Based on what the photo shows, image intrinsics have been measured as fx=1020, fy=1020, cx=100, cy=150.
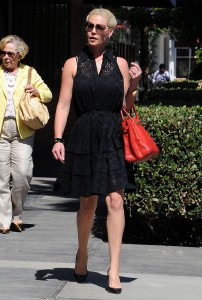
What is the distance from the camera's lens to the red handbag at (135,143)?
698 centimetres

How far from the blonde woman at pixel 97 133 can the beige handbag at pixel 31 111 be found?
7.31ft

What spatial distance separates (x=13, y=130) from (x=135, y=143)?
2685mm

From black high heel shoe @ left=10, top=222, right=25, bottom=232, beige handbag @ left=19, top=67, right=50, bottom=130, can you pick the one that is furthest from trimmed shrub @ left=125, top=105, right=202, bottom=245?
black high heel shoe @ left=10, top=222, right=25, bottom=232

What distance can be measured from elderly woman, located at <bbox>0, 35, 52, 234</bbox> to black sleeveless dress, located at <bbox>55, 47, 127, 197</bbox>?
2.38 meters

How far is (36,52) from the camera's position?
19500 mm

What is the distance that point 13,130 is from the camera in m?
9.45

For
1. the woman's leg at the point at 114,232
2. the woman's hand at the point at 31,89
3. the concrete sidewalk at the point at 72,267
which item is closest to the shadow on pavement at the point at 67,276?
the concrete sidewalk at the point at 72,267

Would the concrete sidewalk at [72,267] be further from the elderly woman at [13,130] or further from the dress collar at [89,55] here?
the dress collar at [89,55]

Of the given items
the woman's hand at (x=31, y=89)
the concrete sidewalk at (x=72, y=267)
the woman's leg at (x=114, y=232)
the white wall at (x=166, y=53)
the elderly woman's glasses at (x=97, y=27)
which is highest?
the white wall at (x=166, y=53)

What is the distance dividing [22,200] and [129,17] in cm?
2280

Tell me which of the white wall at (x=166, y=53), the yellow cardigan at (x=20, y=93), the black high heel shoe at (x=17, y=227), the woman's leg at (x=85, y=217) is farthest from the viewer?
the white wall at (x=166, y=53)

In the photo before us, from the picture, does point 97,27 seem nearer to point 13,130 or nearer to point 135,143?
point 135,143

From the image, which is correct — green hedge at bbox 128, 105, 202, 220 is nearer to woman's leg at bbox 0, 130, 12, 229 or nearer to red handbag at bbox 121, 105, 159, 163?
woman's leg at bbox 0, 130, 12, 229

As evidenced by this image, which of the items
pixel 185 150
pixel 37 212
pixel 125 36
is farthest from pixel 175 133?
pixel 125 36
